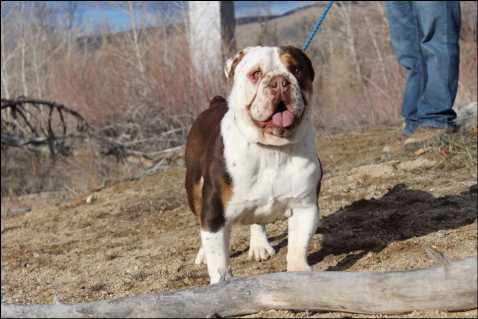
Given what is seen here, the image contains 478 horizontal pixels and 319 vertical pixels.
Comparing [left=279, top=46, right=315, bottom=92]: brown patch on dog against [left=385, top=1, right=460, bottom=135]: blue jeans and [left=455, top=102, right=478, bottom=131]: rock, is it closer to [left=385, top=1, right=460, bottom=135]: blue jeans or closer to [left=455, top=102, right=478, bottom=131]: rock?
[left=385, top=1, right=460, bottom=135]: blue jeans

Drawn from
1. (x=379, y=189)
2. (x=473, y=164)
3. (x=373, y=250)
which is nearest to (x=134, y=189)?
(x=379, y=189)

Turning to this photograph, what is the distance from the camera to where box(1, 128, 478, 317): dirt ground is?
388 centimetres

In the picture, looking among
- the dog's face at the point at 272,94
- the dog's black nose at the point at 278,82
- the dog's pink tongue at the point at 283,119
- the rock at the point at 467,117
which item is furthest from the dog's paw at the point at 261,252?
the rock at the point at 467,117

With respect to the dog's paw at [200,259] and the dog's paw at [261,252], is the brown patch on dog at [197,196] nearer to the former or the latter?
the dog's paw at [200,259]

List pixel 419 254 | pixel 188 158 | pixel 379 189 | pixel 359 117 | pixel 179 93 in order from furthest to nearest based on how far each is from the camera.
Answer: pixel 359 117 < pixel 179 93 < pixel 379 189 < pixel 188 158 < pixel 419 254

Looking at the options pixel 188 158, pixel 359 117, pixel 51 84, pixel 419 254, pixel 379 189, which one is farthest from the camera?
pixel 51 84

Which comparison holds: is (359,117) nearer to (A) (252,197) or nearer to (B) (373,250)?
(B) (373,250)

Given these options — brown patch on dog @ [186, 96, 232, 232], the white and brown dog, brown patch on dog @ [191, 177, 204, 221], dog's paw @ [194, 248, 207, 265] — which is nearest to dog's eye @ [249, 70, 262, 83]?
the white and brown dog

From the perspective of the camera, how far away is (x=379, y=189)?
17.7ft

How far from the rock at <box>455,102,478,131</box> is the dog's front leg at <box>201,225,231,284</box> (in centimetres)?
401

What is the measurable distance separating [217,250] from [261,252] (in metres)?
0.90

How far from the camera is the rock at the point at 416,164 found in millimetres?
5840

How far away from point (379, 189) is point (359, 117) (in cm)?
513

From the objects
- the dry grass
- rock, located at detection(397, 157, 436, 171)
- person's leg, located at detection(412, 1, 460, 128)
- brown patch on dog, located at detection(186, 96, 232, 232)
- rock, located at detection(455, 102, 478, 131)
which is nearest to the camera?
brown patch on dog, located at detection(186, 96, 232, 232)
